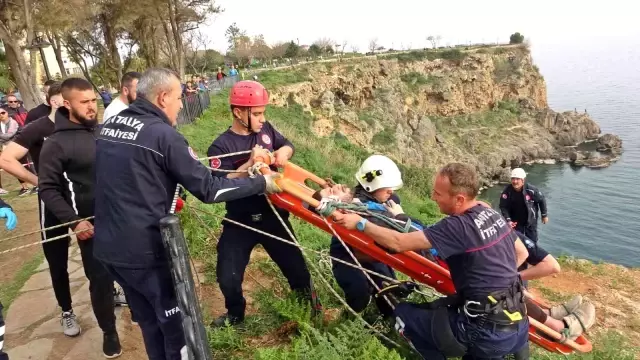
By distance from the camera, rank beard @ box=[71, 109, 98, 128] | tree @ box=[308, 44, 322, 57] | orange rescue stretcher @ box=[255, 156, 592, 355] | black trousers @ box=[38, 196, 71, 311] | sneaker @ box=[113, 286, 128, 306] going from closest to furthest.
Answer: orange rescue stretcher @ box=[255, 156, 592, 355], beard @ box=[71, 109, 98, 128], black trousers @ box=[38, 196, 71, 311], sneaker @ box=[113, 286, 128, 306], tree @ box=[308, 44, 322, 57]

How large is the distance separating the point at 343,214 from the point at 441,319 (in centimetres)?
102

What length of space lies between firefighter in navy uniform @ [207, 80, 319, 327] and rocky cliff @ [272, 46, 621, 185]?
79.1ft

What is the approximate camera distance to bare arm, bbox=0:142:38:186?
12.3ft

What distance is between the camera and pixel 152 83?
2.55 metres

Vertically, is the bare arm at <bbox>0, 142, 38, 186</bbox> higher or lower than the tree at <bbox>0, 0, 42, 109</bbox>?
lower

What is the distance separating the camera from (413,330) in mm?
3236

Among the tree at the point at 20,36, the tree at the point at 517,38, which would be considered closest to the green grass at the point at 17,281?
the tree at the point at 20,36

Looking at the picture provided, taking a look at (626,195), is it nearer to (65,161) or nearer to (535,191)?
(535,191)

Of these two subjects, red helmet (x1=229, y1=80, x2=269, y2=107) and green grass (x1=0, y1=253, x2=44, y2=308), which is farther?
green grass (x1=0, y1=253, x2=44, y2=308)

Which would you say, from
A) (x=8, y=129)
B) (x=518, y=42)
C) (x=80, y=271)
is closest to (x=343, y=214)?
(x=80, y=271)

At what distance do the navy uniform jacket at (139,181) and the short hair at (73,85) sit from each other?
1159mm

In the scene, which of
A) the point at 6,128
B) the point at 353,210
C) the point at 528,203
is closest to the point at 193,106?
the point at 6,128

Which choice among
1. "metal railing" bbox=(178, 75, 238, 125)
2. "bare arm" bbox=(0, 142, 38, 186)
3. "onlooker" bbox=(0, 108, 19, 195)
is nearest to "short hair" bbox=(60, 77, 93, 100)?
"bare arm" bbox=(0, 142, 38, 186)

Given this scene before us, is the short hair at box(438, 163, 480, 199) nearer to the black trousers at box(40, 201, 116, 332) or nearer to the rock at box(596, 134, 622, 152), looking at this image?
the black trousers at box(40, 201, 116, 332)
